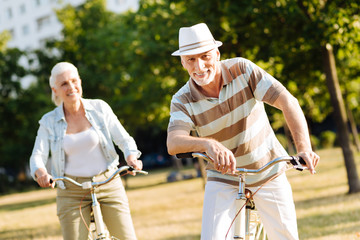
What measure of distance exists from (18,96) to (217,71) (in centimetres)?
2568

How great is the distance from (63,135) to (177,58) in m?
10.1

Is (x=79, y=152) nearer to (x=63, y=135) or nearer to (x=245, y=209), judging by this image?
(x=63, y=135)

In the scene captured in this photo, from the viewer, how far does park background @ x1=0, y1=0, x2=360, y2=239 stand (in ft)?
36.3

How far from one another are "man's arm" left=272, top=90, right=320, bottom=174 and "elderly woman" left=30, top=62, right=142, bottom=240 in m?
1.69

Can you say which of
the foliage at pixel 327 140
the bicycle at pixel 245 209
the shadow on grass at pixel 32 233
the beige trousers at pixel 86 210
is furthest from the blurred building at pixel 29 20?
the bicycle at pixel 245 209

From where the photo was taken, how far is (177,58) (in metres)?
14.9

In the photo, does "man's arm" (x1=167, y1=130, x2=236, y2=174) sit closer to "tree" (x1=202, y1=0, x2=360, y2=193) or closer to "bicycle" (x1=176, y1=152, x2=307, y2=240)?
"bicycle" (x1=176, y1=152, x2=307, y2=240)

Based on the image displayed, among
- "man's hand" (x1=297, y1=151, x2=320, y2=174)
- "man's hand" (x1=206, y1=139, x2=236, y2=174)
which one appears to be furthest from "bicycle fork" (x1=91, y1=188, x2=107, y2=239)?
"man's hand" (x1=297, y1=151, x2=320, y2=174)

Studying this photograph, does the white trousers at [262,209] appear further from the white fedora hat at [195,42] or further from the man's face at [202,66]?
the white fedora hat at [195,42]

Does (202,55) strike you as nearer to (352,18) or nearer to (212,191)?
(212,191)

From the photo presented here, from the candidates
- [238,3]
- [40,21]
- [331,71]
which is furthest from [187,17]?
[40,21]

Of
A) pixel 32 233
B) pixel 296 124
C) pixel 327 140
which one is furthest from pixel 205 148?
pixel 327 140

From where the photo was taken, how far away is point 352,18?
1038 cm

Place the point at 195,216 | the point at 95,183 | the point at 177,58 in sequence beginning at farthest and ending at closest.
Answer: the point at 177,58
the point at 195,216
the point at 95,183
